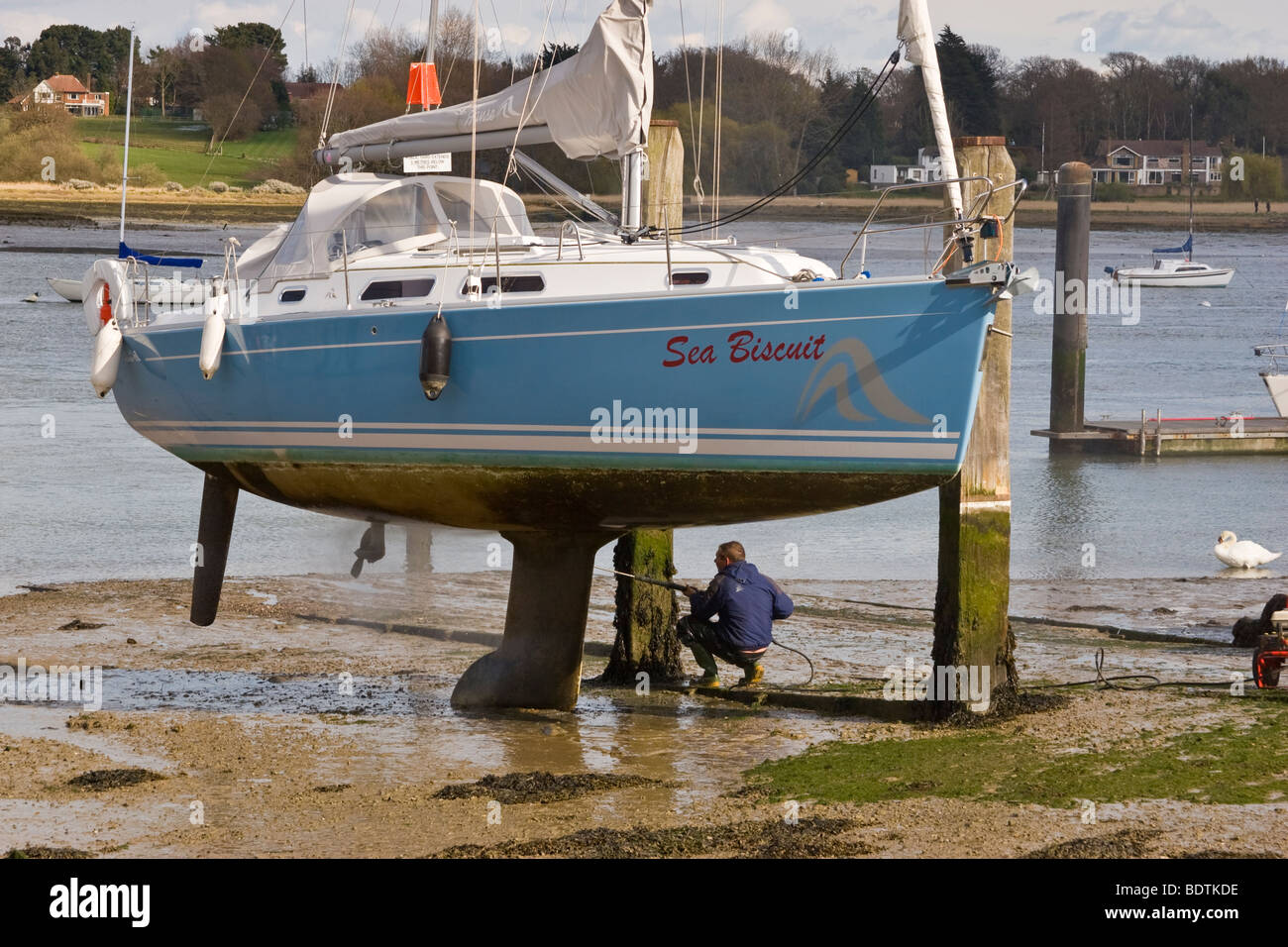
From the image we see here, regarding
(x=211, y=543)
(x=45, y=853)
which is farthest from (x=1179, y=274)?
(x=45, y=853)

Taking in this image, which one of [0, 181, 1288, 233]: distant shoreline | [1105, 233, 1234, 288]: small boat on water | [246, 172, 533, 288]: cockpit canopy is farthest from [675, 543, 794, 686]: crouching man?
[1105, 233, 1234, 288]: small boat on water

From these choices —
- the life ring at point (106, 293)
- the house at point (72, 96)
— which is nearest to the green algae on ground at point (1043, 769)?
the life ring at point (106, 293)

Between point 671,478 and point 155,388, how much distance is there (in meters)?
3.91

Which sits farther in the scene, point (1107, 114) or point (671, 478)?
point (1107, 114)

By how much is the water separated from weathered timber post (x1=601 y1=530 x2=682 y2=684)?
46.4 inches

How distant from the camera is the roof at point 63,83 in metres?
91.3

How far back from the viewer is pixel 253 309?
10.0 metres

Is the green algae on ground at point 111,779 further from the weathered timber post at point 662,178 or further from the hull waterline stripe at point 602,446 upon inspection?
the weathered timber post at point 662,178

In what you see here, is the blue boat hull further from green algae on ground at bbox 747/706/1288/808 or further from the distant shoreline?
the distant shoreline

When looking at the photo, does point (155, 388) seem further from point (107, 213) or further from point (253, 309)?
point (107, 213)

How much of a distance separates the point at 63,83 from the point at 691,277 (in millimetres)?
94131

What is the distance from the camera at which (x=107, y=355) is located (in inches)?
424
